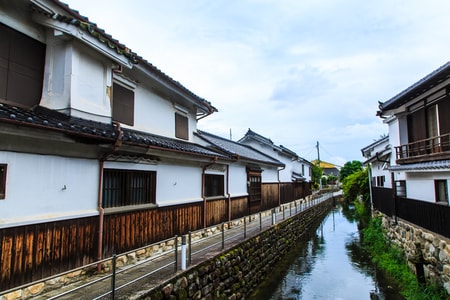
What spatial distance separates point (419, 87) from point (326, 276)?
30.0 ft

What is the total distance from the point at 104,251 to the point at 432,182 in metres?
12.7

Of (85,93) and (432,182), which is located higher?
(85,93)

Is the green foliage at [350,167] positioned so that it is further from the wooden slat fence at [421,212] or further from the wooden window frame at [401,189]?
the wooden window frame at [401,189]

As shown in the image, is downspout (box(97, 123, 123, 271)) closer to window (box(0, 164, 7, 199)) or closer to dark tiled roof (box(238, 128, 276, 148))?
window (box(0, 164, 7, 199))

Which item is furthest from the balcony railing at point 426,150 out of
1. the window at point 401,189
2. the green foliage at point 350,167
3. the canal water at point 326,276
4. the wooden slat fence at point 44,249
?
the green foliage at point 350,167

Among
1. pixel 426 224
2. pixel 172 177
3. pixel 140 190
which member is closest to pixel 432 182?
pixel 426 224

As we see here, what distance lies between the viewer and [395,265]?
12633 millimetres

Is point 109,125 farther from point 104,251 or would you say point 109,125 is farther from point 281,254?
point 281,254

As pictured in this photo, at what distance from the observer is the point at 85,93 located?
7.24 m

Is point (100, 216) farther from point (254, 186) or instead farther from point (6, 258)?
point (254, 186)

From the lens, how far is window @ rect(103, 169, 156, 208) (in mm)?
7285

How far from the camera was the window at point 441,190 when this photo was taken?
10.9 meters

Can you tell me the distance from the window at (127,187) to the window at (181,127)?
3928 millimetres

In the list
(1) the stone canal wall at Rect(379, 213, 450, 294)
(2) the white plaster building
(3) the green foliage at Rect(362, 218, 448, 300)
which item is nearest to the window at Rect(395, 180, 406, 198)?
(1) the stone canal wall at Rect(379, 213, 450, 294)
